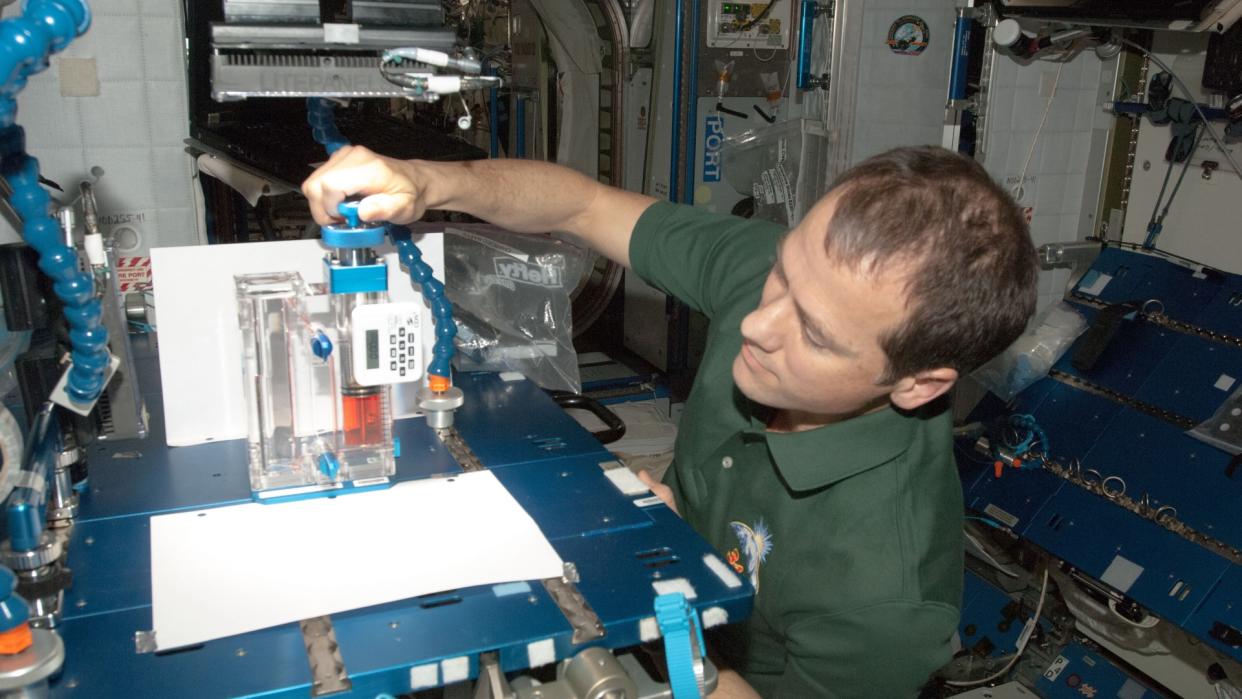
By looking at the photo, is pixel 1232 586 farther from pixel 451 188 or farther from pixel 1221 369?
pixel 451 188

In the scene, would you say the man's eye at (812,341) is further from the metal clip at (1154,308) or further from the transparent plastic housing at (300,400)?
the metal clip at (1154,308)

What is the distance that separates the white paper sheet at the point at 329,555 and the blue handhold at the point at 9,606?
137 mm

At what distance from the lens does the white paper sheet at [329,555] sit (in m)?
1.11

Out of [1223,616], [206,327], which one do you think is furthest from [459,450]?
[1223,616]

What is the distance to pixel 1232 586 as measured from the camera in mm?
2461

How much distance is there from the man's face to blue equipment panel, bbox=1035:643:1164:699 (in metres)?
2.05

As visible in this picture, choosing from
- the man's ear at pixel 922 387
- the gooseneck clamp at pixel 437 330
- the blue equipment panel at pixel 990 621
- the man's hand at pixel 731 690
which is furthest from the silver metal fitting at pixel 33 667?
the blue equipment panel at pixel 990 621

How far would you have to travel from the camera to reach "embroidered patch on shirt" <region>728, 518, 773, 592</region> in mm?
1636

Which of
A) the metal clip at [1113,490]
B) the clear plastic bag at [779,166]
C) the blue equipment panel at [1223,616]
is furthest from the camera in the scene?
the clear plastic bag at [779,166]

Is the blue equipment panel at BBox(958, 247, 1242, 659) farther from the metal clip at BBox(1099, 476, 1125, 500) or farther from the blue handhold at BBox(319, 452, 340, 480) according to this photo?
the blue handhold at BBox(319, 452, 340, 480)

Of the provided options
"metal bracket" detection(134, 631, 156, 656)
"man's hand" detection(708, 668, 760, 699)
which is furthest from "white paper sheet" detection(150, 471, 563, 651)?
"man's hand" detection(708, 668, 760, 699)

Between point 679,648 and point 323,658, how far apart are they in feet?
1.31

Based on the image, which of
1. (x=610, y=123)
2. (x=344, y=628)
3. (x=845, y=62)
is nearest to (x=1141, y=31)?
(x=845, y=62)

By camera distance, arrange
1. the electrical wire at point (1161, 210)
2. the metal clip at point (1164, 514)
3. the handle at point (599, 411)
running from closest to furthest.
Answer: the handle at point (599, 411) < the metal clip at point (1164, 514) < the electrical wire at point (1161, 210)
